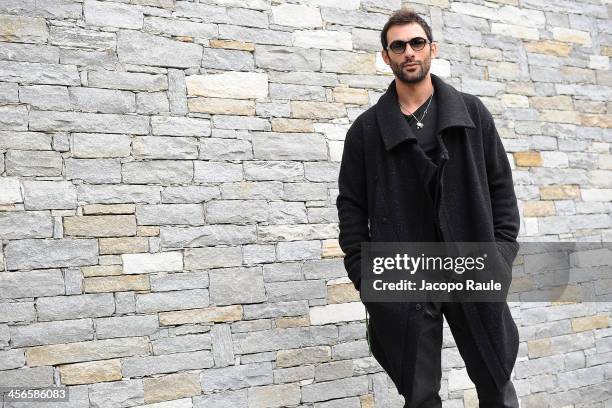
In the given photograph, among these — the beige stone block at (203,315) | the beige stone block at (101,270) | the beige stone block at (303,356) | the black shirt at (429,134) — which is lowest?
the beige stone block at (303,356)

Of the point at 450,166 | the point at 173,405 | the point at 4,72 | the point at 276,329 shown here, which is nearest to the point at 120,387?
the point at 173,405

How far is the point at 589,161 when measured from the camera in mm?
4738

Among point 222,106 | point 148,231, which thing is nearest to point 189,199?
point 148,231

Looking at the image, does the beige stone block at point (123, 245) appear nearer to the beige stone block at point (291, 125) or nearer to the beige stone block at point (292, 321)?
the beige stone block at point (292, 321)

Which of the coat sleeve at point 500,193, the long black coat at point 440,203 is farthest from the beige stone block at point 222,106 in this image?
the coat sleeve at point 500,193

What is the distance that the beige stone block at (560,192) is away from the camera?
454 cm

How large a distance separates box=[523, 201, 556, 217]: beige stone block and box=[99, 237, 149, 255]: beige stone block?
2.30 metres

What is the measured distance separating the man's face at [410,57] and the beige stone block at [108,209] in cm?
135

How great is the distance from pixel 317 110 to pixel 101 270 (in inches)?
52.8

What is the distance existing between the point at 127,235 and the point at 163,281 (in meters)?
0.26

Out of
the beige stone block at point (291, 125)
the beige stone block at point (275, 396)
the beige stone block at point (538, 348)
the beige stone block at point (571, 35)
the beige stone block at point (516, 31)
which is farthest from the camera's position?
the beige stone block at point (571, 35)

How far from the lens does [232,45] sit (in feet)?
12.0

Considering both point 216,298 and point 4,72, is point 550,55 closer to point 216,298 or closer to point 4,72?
point 216,298

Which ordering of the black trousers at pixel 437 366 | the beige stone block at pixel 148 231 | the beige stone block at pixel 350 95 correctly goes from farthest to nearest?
the beige stone block at pixel 350 95
the beige stone block at pixel 148 231
the black trousers at pixel 437 366
